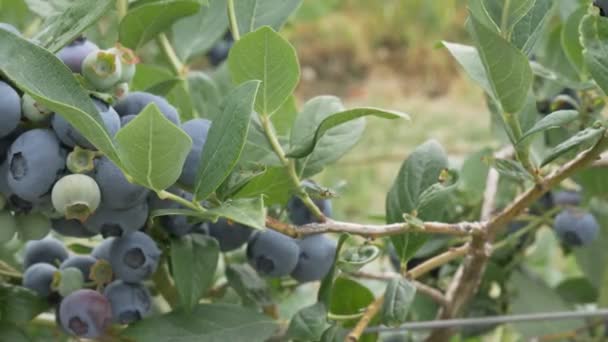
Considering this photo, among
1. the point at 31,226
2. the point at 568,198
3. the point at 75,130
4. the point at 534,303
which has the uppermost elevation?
the point at 75,130

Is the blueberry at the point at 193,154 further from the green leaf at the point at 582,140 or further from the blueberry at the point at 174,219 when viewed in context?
the green leaf at the point at 582,140

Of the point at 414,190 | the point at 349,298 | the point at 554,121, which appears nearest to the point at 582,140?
the point at 554,121

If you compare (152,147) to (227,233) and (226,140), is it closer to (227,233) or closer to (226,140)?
(226,140)

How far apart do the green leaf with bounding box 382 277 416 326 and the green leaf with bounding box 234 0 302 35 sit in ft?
0.82

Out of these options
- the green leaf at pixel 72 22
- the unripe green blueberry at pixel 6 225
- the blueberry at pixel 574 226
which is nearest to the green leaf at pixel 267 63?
the green leaf at pixel 72 22

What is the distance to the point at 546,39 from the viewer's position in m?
1.20

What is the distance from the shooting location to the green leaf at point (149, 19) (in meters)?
0.78

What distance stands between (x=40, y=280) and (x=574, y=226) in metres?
0.59

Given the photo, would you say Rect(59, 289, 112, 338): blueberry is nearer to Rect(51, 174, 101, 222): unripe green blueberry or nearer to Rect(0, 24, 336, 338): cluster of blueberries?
Rect(0, 24, 336, 338): cluster of blueberries

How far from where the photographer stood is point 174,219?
31.5 inches

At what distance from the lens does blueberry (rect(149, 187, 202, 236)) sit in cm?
75

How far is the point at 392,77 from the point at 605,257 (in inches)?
171

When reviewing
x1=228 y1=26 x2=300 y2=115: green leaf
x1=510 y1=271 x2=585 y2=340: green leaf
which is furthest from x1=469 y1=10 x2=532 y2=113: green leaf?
x1=510 y1=271 x2=585 y2=340: green leaf

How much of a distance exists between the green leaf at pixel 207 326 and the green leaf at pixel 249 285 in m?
0.04
